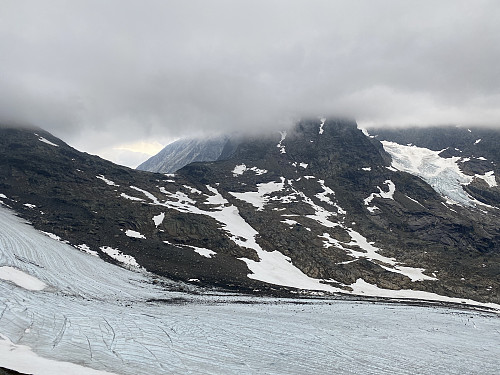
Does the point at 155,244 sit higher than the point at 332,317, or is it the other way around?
the point at 155,244

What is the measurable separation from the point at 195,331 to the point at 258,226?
87.6m

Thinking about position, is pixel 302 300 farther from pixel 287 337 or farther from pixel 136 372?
pixel 136 372

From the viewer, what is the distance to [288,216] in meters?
137

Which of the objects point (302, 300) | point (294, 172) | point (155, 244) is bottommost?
point (302, 300)

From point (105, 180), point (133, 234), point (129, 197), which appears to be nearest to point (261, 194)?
point (129, 197)

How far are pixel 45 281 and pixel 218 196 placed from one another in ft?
348

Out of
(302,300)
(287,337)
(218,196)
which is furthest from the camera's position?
(218,196)

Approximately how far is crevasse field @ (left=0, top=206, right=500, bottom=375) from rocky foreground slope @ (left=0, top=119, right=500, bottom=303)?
17517 millimetres

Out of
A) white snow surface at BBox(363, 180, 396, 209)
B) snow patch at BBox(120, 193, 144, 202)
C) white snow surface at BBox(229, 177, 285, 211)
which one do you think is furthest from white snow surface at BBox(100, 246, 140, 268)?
white snow surface at BBox(363, 180, 396, 209)

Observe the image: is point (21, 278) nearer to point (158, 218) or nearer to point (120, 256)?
point (120, 256)

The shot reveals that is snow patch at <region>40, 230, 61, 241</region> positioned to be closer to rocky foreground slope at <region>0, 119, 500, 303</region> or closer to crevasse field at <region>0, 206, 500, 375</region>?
rocky foreground slope at <region>0, 119, 500, 303</region>

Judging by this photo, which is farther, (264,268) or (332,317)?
(264,268)

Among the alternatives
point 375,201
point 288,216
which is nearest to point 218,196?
point 288,216

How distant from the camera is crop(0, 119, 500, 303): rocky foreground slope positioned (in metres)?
83.6
